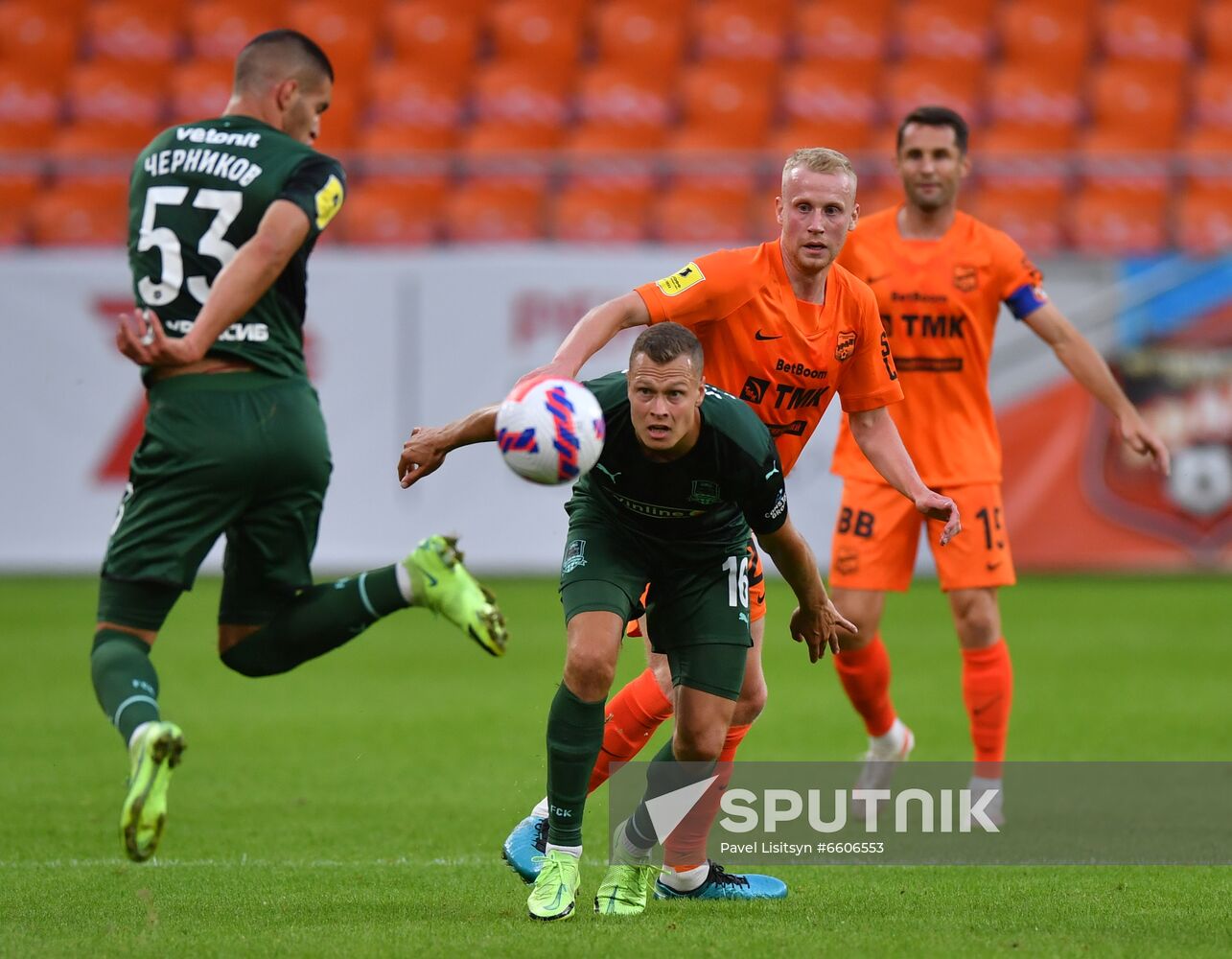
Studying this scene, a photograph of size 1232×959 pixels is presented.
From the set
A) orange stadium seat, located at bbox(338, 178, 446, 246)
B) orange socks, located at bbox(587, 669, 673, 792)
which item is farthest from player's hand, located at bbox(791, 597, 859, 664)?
orange stadium seat, located at bbox(338, 178, 446, 246)

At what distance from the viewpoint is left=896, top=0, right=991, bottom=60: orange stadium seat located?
18.1 meters

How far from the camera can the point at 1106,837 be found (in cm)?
685

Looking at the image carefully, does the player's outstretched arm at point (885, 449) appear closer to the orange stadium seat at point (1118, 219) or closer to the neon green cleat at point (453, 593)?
the neon green cleat at point (453, 593)

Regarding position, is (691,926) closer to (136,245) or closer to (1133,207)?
(136,245)

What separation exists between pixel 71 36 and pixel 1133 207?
1089cm

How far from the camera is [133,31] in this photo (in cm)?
1867

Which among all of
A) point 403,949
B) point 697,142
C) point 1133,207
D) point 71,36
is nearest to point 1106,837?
point 403,949

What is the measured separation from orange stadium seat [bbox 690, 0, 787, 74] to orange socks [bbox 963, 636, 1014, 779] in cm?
1162

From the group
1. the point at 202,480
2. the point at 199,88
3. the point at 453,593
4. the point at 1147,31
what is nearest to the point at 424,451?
the point at 453,593

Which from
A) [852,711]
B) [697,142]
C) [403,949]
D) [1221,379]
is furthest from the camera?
[697,142]

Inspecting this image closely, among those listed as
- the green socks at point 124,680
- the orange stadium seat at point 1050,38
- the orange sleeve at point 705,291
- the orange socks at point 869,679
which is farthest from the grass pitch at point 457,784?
the orange stadium seat at point 1050,38

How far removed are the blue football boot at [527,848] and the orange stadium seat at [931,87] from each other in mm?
12734

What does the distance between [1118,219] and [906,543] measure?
8.93 metres

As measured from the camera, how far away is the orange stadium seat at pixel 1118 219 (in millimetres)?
15250
